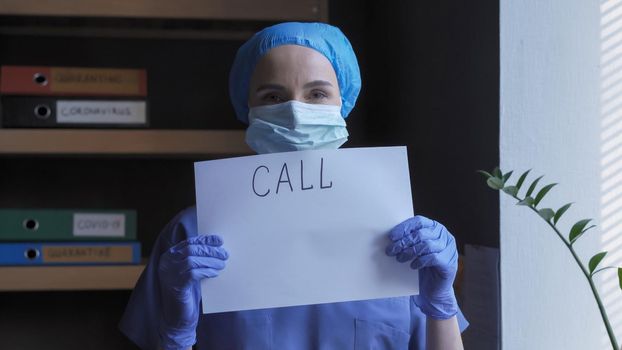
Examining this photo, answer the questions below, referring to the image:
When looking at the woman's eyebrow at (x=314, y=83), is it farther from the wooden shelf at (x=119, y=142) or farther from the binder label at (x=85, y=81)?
the binder label at (x=85, y=81)

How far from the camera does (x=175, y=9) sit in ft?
5.11

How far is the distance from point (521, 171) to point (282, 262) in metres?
0.47

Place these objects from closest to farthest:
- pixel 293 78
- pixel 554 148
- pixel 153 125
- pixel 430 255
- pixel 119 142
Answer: pixel 430 255, pixel 293 78, pixel 554 148, pixel 119 142, pixel 153 125

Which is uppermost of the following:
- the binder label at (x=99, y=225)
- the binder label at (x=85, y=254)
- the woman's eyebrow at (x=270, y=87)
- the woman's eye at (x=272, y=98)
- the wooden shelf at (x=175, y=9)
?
the wooden shelf at (x=175, y=9)

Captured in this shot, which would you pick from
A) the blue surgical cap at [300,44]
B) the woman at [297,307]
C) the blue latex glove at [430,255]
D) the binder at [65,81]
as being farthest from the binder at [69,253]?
the blue latex glove at [430,255]

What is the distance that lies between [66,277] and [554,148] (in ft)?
3.73

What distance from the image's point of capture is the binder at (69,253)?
159cm

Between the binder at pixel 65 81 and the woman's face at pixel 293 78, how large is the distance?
2.21ft

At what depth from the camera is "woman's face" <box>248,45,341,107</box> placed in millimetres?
1000

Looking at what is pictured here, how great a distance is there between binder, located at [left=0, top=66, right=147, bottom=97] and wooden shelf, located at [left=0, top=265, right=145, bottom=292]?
0.42 meters

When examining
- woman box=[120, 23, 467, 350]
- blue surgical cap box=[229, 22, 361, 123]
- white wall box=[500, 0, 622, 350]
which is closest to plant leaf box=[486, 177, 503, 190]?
woman box=[120, 23, 467, 350]

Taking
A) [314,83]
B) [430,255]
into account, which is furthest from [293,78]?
[430,255]

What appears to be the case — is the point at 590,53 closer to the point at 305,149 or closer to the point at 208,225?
the point at 305,149

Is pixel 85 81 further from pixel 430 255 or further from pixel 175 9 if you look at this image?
pixel 430 255
